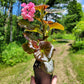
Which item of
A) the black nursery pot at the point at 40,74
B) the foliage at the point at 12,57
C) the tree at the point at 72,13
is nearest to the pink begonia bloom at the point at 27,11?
the black nursery pot at the point at 40,74

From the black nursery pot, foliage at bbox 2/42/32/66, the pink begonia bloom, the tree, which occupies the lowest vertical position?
foliage at bbox 2/42/32/66

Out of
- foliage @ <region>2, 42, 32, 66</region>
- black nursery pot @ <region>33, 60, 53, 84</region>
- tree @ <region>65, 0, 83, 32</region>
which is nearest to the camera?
black nursery pot @ <region>33, 60, 53, 84</region>

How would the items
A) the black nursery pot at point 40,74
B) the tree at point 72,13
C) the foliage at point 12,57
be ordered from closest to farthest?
the black nursery pot at point 40,74, the foliage at point 12,57, the tree at point 72,13

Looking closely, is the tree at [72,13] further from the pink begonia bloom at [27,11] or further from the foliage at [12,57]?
the pink begonia bloom at [27,11]

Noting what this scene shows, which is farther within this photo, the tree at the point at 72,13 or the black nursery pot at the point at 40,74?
the tree at the point at 72,13

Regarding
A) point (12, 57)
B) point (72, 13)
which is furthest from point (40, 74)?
point (72, 13)

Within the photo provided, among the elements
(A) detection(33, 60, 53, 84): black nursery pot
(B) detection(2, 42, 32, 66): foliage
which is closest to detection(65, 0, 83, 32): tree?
(B) detection(2, 42, 32, 66): foliage

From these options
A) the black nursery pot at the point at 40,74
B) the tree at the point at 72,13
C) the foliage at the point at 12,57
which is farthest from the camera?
the tree at the point at 72,13

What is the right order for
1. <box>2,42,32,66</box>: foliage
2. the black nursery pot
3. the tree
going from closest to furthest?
1. the black nursery pot
2. <box>2,42,32,66</box>: foliage
3. the tree

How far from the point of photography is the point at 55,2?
10.6 metres

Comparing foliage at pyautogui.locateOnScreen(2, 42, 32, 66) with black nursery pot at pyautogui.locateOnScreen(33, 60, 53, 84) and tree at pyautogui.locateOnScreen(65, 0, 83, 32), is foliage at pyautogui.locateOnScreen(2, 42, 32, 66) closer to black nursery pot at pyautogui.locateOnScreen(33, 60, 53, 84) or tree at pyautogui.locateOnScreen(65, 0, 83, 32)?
black nursery pot at pyautogui.locateOnScreen(33, 60, 53, 84)

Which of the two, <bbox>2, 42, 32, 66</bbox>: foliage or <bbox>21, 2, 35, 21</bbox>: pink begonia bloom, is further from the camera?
<bbox>2, 42, 32, 66</bbox>: foliage

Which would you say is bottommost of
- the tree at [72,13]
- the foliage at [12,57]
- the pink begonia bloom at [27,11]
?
the foliage at [12,57]

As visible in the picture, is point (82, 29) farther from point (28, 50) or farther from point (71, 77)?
point (28, 50)
